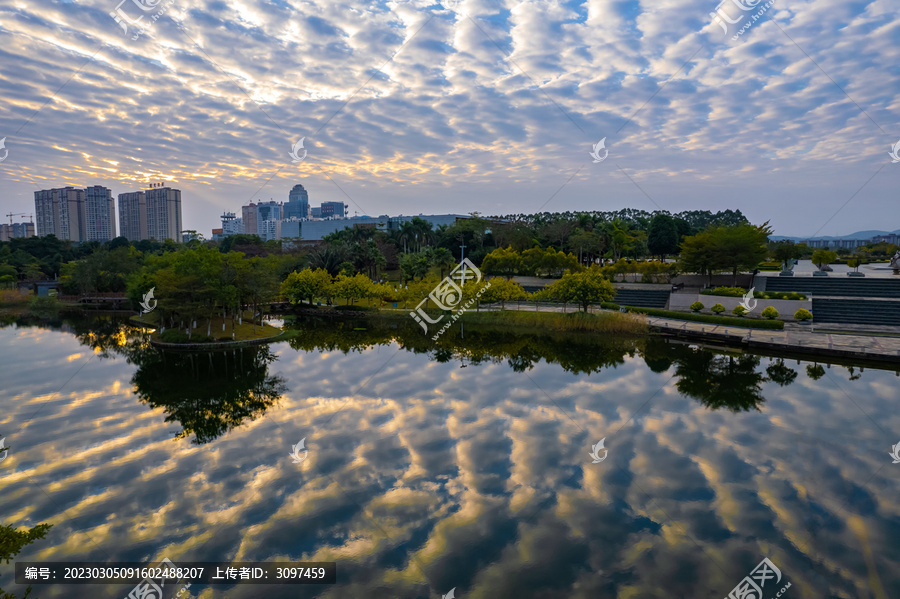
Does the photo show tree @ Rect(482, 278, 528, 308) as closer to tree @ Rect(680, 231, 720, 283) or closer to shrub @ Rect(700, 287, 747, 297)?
shrub @ Rect(700, 287, 747, 297)

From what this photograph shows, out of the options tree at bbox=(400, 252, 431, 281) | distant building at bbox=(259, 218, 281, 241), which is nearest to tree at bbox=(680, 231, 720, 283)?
tree at bbox=(400, 252, 431, 281)

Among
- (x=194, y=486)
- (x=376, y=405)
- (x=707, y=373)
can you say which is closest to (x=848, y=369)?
(x=707, y=373)

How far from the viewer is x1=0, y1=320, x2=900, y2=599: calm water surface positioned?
29.6 ft

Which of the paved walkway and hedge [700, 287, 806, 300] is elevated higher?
hedge [700, 287, 806, 300]

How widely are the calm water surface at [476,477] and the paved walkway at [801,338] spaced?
6.57ft

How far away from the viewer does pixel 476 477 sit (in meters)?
12.3

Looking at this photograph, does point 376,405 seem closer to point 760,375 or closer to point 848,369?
point 760,375

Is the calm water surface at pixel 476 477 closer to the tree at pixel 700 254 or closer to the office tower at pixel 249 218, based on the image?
the tree at pixel 700 254

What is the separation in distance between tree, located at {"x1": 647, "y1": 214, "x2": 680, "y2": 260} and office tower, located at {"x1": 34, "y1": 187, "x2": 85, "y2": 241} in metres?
129

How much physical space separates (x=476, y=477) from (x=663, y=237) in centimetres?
5256

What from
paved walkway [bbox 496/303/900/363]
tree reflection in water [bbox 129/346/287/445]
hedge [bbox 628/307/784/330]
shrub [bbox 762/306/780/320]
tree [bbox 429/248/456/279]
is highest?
tree [bbox 429/248/456/279]

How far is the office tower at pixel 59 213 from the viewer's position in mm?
118500

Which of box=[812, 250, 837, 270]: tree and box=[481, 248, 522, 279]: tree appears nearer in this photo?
box=[812, 250, 837, 270]: tree

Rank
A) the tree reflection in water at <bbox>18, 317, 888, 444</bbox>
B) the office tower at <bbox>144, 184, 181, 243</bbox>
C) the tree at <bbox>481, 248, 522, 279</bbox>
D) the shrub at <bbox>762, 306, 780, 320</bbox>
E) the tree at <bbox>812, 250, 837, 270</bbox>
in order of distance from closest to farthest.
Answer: the tree reflection in water at <bbox>18, 317, 888, 444</bbox> → the shrub at <bbox>762, 306, 780, 320</bbox> → the tree at <bbox>812, 250, 837, 270</bbox> → the tree at <bbox>481, 248, 522, 279</bbox> → the office tower at <bbox>144, 184, 181, 243</bbox>
